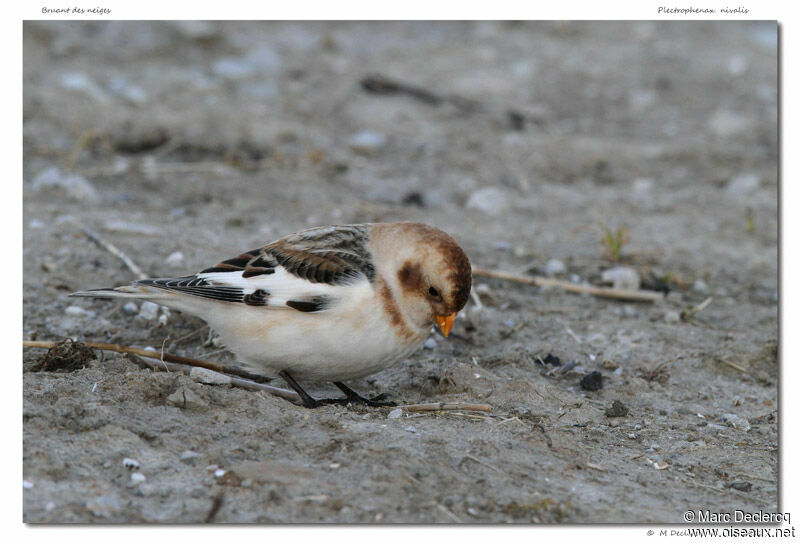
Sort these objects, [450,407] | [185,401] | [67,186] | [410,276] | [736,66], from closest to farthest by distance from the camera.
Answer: [185,401], [450,407], [410,276], [67,186], [736,66]

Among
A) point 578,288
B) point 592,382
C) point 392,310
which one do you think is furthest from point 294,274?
point 578,288

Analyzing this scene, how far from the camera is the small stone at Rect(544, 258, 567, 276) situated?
5.24m

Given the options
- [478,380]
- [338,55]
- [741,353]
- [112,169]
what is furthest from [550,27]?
[478,380]

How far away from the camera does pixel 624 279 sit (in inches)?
198

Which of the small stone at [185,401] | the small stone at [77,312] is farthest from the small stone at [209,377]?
the small stone at [77,312]

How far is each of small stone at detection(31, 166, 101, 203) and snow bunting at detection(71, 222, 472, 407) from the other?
81.6 inches

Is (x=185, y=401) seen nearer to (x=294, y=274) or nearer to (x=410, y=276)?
(x=294, y=274)

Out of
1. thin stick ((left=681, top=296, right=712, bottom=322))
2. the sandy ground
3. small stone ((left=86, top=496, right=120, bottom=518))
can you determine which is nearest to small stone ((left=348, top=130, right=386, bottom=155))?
the sandy ground

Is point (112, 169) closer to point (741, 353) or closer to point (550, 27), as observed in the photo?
point (741, 353)

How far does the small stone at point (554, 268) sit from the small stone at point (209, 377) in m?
2.34

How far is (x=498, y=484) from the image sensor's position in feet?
9.36

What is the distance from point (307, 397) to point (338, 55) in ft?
17.2

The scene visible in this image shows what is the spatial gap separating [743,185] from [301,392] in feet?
14.6

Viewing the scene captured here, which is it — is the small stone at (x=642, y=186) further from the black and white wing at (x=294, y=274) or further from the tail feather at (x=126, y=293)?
the tail feather at (x=126, y=293)
